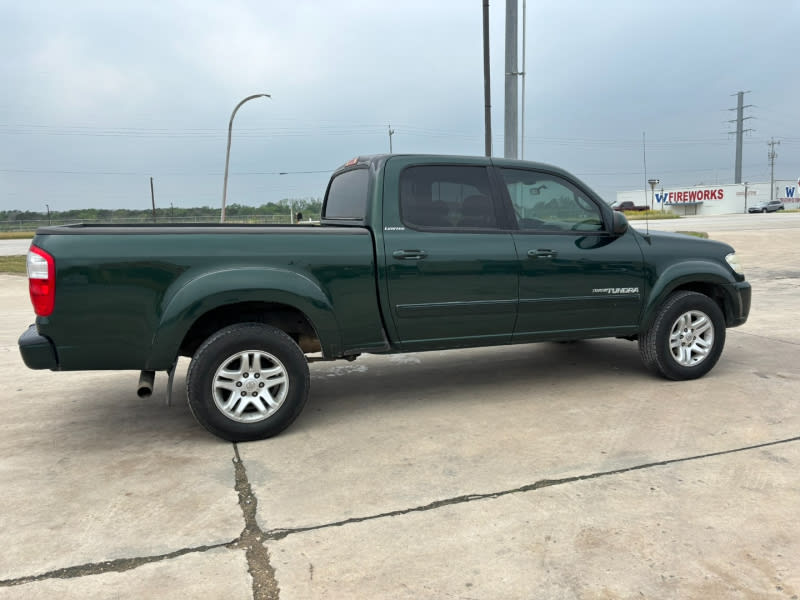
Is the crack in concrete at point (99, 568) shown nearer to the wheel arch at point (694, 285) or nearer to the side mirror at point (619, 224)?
the side mirror at point (619, 224)

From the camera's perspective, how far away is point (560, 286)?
4676 millimetres

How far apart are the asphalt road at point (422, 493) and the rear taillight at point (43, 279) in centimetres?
95

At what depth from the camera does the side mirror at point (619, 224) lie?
15.9 ft

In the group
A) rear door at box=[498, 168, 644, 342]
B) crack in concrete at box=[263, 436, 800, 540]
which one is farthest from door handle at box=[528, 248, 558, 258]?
crack in concrete at box=[263, 436, 800, 540]

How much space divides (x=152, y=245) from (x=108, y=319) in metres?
0.50

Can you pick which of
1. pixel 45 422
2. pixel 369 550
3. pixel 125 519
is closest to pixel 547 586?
pixel 369 550

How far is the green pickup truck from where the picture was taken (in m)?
3.63

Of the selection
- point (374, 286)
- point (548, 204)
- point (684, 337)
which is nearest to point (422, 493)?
point (374, 286)

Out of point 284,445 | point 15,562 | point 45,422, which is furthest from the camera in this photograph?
point 45,422

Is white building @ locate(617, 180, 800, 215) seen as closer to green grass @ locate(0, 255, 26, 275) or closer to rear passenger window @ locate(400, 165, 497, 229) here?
green grass @ locate(0, 255, 26, 275)

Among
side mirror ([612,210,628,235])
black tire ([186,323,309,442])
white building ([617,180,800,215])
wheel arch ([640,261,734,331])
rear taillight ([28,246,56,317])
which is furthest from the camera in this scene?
white building ([617,180,800,215])

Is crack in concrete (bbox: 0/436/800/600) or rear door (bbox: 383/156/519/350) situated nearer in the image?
crack in concrete (bbox: 0/436/800/600)

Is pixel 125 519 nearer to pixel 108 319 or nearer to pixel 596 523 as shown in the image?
pixel 108 319

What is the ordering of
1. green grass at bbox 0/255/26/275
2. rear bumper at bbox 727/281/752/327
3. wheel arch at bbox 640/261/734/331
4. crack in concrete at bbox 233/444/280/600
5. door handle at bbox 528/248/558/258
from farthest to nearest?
Answer: green grass at bbox 0/255/26/275, rear bumper at bbox 727/281/752/327, wheel arch at bbox 640/261/734/331, door handle at bbox 528/248/558/258, crack in concrete at bbox 233/444/280/600
